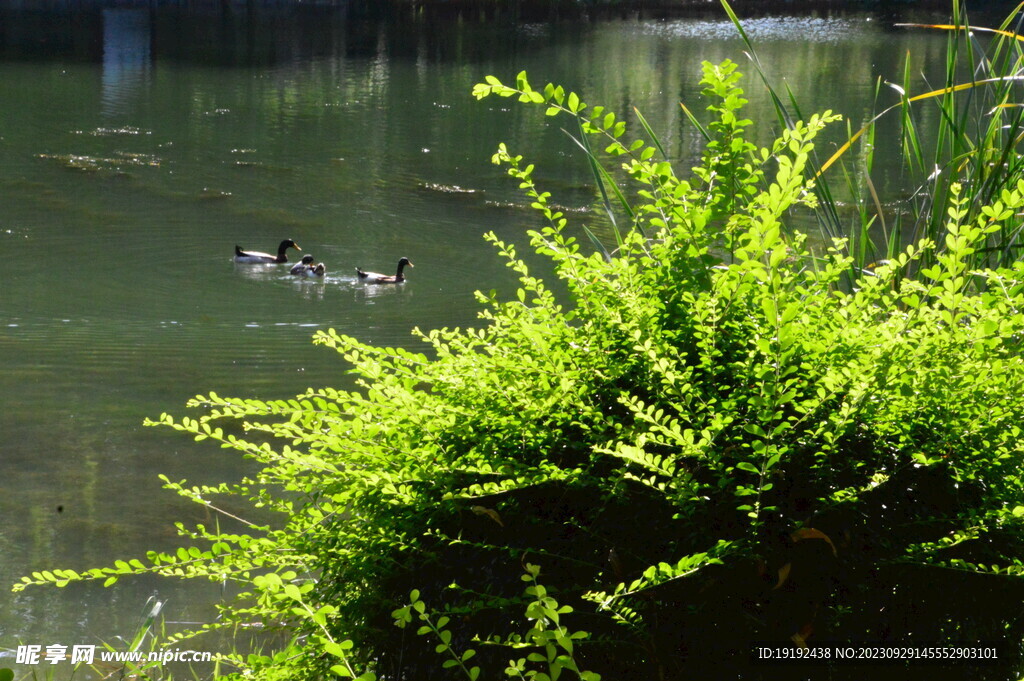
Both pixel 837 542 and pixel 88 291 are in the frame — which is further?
pixel 88 291

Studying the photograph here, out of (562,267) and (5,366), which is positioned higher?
(562,267)

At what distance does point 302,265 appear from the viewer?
7914 mm

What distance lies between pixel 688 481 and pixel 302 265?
6.50 meters

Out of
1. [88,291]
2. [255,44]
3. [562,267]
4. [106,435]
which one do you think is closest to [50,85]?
[255,44]

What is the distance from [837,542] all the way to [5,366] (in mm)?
4890

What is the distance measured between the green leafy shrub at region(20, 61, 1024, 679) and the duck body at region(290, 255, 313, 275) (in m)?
5.99

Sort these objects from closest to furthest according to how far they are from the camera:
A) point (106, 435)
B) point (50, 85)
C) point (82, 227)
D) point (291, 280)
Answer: point (106, 435) → point (291, 280) → point (82, 227) → point (50, 85)

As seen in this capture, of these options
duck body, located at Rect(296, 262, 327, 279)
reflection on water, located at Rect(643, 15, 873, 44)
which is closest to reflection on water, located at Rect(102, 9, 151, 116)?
duck body, located at Rect(296, 262, 327, 279)

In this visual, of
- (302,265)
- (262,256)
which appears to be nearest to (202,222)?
(262,256)

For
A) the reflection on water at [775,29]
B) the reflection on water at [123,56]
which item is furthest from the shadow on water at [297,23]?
the reflection on water at [775,29]

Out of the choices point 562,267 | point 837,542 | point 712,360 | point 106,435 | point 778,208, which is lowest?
point 106,435

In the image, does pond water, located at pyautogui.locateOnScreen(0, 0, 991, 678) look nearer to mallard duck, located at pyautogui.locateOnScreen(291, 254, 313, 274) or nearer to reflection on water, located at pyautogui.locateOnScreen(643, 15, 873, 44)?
mallard duck, located at pyautogui.locateOnScreen(291, 254, 313, 274)

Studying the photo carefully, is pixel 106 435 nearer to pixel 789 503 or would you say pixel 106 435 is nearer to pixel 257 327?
pixel 257 327

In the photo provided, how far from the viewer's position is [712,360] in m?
1.91
